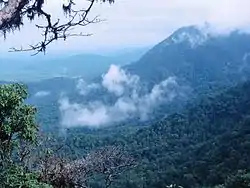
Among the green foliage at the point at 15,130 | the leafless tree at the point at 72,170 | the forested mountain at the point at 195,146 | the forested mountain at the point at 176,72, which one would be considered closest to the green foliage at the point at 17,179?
the green foliage at the point at 15,130

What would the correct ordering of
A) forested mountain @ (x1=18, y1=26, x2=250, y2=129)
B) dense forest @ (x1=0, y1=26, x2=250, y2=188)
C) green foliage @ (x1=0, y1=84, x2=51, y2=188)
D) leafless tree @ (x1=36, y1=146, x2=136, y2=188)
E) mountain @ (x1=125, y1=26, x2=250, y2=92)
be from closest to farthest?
green foliage @ (x1=0, y1=84, x2=51, y2=188) → dense forest @ (x1=0, y1=26, x2=250, y2=188) → leafless tree @ (x1=36, y1=146, x2=136, y2=188) → forested mountain @ (x1=18, y1=26, x2=250, y2=129) → mountain @ (x1=125, y1=26, x2=250, y2=92)

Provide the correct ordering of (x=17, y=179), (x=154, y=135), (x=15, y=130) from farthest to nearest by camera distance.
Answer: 1. (x=154, y=135)
2. (x=15, y=130)
3. (x=17, y=179)

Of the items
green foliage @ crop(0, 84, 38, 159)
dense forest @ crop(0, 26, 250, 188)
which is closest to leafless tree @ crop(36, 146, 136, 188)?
dense forest @ crop(0, 26, 250, 188)

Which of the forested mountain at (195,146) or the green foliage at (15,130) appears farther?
the forested mountain at (195,146)

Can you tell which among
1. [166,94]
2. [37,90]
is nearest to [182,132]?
[166,94]

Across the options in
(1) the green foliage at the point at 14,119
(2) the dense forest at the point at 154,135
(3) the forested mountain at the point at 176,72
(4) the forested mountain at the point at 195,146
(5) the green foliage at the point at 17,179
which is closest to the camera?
(5) the green foliage at the point at 17,179

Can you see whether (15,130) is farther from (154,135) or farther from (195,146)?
(154,135)

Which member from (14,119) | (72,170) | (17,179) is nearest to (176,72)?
(72,170)

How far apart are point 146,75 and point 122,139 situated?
105 m

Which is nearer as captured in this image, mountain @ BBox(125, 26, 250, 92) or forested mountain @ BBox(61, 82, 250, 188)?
forested mountain @ BBox(61, 82, 250, 188)

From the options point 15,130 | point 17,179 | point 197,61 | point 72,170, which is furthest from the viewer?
point 197,61

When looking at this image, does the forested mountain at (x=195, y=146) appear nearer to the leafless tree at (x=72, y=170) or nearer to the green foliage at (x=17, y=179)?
the leafless tree at (x=72, y=170)

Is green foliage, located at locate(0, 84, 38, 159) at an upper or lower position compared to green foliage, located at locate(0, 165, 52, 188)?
upper

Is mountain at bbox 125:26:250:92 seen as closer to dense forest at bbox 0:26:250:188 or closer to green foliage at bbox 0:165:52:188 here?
dense forest at bbox 0:26:250:188
